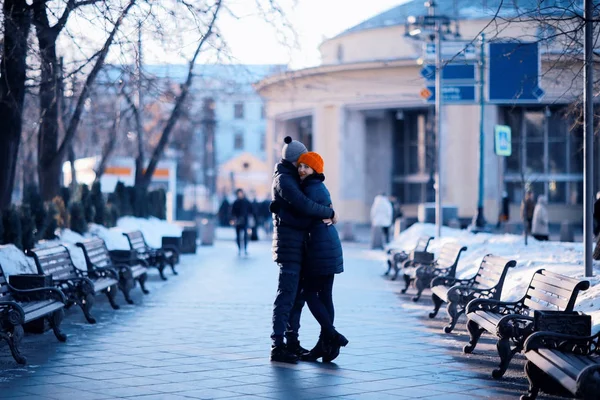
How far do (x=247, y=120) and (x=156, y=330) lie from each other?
102 m

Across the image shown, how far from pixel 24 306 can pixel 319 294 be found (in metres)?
3.20

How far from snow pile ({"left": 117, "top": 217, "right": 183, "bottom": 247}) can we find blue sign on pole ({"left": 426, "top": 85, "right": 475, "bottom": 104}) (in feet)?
27.6

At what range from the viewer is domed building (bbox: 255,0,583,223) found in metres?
48.1

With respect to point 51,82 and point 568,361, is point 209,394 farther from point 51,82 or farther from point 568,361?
point 51,82

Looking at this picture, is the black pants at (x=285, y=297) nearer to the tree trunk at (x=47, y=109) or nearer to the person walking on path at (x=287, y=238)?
the person walking on path at (x=287, y=238)

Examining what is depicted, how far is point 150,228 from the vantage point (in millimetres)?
28672

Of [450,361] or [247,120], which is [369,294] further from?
[247,120]

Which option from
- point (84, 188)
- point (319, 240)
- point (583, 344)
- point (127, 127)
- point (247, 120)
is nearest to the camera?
point (583, 344)

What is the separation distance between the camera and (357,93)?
164 ft

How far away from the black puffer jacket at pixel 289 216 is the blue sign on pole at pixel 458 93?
52.2 ft

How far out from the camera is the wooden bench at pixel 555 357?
23.1 feet

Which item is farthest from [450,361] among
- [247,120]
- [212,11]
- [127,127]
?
[247,120]

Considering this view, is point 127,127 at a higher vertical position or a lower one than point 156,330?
higher

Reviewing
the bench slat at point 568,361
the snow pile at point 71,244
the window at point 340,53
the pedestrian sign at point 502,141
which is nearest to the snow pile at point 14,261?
the snow pile at point 71,244
